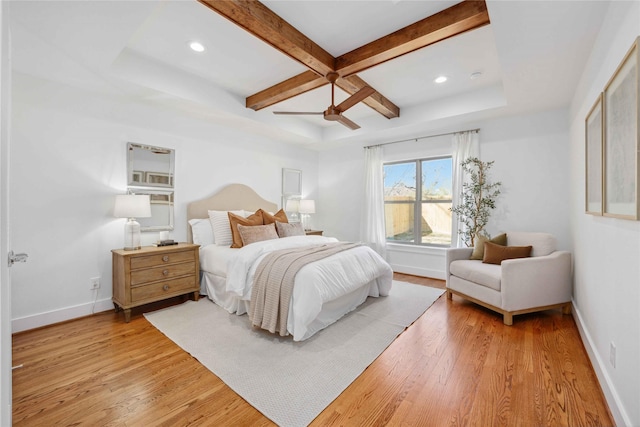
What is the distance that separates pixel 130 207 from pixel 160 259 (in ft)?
2.15

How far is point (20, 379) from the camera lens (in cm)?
195

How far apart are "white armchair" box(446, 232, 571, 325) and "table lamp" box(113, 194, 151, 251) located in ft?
12.6

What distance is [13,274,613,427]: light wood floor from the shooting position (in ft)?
5.28

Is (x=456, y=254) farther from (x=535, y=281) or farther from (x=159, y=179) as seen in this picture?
(x=159, y=179)

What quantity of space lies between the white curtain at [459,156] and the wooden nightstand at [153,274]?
379 cm

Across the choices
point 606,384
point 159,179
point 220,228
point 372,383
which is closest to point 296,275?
point 372,383

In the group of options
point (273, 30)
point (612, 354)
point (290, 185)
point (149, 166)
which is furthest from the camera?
point (290, 185)

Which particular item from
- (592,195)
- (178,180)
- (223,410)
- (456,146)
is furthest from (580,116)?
(178,180)

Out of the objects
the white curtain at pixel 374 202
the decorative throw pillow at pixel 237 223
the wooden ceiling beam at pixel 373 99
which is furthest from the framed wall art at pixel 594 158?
the decorative throw pillow at pixel 237 223

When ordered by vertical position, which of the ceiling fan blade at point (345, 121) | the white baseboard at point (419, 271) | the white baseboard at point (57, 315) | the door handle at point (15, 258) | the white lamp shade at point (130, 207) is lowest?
the white baseboard at point (57, 315)

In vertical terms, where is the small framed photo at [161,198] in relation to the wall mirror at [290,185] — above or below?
below

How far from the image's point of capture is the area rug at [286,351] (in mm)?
1768

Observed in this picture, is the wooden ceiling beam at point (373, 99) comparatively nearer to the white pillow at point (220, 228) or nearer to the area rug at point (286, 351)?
the white pillow at point (220, 228)

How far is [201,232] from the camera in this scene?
3805mm
